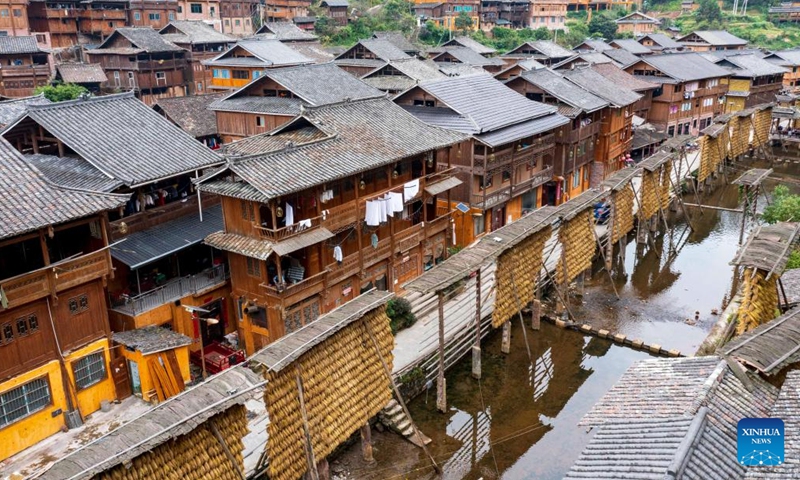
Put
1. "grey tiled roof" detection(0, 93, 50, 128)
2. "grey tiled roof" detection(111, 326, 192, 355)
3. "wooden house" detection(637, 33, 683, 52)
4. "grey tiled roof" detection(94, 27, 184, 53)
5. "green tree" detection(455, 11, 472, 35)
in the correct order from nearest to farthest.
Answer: "grey tiled roof" detection(111, 326, 192, 355), "grey tiled roof" detection(0, 93, 50, 128), "grey tiled roof" detection(94, 27, 184, 53), "wooden house" detection(637, 33, 683, 52), "green tree" detection(455, 11, 472, 35)

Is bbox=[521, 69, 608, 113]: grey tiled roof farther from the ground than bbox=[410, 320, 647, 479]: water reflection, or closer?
farther from the ground

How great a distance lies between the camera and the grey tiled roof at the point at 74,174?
85.3 feet

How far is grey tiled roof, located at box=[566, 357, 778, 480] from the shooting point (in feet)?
46.1

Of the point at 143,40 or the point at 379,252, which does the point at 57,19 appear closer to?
the point at 143,40

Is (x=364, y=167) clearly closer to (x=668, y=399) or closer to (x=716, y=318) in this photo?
(x=668, y=399)

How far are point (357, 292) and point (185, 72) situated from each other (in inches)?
2015

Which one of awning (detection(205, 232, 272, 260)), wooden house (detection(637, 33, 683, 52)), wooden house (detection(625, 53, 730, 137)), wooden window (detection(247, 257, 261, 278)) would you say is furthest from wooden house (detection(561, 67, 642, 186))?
wooden house (detection(637, 33, 683, 52))

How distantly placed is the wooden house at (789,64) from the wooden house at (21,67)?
3589 inches

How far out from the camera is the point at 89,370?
24188 mm

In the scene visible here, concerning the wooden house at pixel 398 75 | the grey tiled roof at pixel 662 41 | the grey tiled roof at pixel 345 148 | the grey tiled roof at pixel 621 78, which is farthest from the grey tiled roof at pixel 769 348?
the grey tiled roof at pixel 662 41

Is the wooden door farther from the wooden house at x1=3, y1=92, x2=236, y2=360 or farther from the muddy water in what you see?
the muddy water

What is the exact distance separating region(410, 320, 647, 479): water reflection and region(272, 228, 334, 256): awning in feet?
27.1

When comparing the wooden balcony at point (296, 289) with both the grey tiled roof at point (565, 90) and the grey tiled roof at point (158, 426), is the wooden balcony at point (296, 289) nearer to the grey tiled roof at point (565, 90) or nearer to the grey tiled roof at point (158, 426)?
the grey tiled roof at point (158, 426)

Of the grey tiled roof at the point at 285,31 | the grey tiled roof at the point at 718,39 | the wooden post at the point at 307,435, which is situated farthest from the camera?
the grey tiled roof at the point at 718,39
